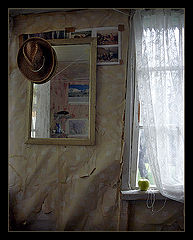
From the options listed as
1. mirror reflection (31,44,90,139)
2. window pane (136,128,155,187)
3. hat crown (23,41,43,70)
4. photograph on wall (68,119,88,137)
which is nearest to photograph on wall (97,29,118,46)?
mirror reflection (31,44,90,139)

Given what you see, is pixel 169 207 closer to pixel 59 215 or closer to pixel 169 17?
pixel 59 215

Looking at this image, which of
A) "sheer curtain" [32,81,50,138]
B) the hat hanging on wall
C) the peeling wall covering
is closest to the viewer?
the hat hanging on wall

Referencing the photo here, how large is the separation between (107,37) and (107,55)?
6.0 inches

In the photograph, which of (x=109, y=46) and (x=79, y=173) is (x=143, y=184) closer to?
(x=79, y=173)

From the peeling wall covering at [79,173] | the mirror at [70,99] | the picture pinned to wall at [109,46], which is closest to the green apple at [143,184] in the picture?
the peeling wall covering at [79,173]

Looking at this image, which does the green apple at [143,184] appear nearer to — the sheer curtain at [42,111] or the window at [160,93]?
the window at [160,93]

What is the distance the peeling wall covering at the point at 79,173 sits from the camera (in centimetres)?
213

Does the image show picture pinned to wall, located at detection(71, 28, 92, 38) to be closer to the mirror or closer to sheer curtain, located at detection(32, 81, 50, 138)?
the mirror

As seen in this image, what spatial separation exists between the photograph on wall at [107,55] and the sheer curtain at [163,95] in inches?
7.3

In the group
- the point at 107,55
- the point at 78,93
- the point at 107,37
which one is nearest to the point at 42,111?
the point at 78,93

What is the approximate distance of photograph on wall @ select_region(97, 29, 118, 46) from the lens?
2.21 meters

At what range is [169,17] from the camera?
A: 2.12m

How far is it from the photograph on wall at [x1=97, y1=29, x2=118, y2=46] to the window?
0.47ft

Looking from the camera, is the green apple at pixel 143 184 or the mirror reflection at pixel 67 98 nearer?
the green apple at pixel 143 184
